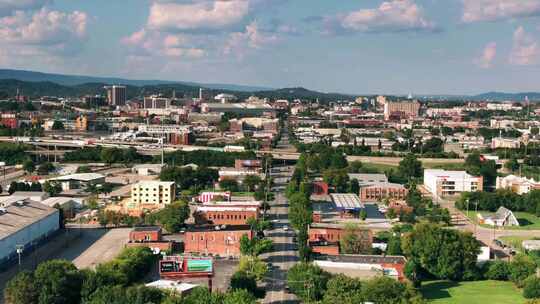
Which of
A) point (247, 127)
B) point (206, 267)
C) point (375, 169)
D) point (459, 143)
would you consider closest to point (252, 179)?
point (375, 169)

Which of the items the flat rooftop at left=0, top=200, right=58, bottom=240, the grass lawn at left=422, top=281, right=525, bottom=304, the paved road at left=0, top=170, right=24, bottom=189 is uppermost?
the flat rooftop at left=0, top=200, right=58, bottom=240

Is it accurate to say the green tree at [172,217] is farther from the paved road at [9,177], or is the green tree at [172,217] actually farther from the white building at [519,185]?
the white building at [519,185]

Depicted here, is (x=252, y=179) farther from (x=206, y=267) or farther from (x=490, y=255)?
(x=206, y=267)

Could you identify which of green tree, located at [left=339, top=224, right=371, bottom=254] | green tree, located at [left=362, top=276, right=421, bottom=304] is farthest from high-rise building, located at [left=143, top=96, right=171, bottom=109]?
green tree, located at [left=362, top=276, right=421, bottom=304]

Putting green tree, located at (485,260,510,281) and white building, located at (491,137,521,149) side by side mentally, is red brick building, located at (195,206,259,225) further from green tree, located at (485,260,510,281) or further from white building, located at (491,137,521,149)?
white building, located at (491,137,521,149)

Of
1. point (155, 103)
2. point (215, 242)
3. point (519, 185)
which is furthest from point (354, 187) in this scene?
point (155, 103)

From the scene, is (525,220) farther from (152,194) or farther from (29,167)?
(29,167)
